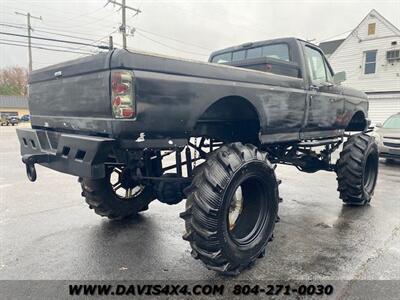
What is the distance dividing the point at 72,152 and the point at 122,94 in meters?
0.69

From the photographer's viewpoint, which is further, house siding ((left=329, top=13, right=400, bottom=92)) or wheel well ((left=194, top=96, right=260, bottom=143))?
house siding ((left=329, top=13, right=400, bottom=92))

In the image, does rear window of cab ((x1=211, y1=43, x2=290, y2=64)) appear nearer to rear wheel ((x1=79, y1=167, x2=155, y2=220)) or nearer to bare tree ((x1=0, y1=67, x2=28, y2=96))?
rear wheel ((x1=79, y1=167, x2=155, y2=220))

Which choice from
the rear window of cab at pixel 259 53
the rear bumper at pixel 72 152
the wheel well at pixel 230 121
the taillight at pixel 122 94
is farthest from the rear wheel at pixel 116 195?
the rear window of cab at pixel 259 53

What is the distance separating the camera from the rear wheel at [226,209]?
2902mm

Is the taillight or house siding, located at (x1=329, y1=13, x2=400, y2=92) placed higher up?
house siding, located at (x1=329, y1=13, x2=400, y2=92)

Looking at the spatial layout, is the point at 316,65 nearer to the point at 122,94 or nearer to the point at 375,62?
the point at 122,94

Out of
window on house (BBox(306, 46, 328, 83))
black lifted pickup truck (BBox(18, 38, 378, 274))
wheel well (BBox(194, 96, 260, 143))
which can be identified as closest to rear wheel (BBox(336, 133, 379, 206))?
black lifted pickup truck (BBox(18, 38, 378, 274))

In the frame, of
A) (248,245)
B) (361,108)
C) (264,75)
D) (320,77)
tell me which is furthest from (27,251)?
(361,108)

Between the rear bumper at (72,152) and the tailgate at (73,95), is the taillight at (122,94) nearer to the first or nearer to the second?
the tailgate at (73,95)

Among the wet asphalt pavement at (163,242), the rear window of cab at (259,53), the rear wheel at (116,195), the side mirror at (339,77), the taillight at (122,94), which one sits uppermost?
the rear window of cab at (259,53)

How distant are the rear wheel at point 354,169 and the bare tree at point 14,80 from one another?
71.8 meters

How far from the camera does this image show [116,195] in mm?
4551

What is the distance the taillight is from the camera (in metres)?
2.48

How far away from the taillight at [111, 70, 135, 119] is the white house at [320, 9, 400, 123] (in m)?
21.8
